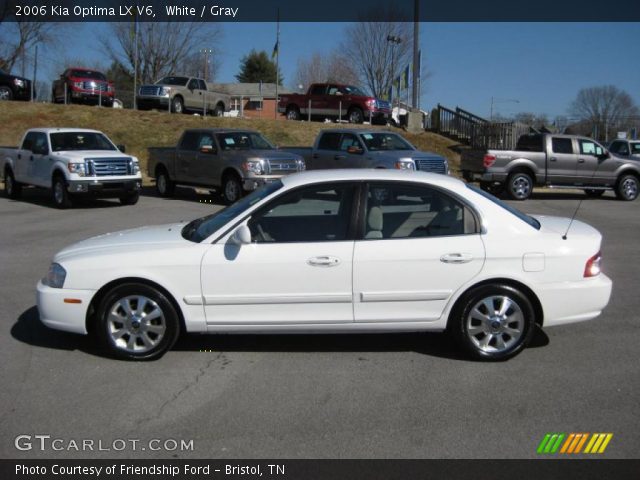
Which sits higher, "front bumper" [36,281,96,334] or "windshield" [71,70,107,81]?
"windshield" [71,70,107,81]

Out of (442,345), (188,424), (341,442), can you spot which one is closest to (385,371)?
(442,345)

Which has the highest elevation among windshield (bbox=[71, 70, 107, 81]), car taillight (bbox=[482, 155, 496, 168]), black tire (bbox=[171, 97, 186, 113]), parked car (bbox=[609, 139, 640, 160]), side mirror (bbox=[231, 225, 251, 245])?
windshield (bbox=[71, 70, 107, 81])

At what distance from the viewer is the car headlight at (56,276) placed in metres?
5.72

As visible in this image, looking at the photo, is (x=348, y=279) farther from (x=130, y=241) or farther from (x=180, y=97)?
(x=180, y=97)

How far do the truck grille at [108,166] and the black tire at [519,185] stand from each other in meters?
10.1

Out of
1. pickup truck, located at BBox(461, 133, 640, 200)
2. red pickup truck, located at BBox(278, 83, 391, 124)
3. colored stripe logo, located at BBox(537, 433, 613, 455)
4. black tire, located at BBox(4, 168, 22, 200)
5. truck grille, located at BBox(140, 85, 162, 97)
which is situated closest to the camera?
colored stripe logo, located at BBox(537, 433, 613, 455)


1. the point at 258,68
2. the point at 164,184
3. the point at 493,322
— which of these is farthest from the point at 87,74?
the point at 258,68

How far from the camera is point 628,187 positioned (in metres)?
20.4

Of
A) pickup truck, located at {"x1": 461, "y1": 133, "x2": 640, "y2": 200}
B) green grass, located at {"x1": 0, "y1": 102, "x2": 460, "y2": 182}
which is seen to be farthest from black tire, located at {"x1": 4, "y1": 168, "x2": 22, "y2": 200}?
pickup truck, located at {"x1": 461, "y1": 133, "x2": 640, "y2": 200}

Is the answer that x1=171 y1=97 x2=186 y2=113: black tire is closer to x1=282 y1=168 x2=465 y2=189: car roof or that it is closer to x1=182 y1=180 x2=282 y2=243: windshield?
x1=182 y1=180 x2=282 y2=243: windshield

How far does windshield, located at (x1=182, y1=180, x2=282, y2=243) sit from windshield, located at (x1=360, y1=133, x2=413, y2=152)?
11899 millimetres

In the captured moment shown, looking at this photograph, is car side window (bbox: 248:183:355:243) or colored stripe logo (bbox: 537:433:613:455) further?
car side window (bbox: 248:183:355:243)

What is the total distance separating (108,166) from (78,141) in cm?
149

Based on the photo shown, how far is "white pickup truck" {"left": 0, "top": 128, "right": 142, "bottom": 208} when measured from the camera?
16172mm
